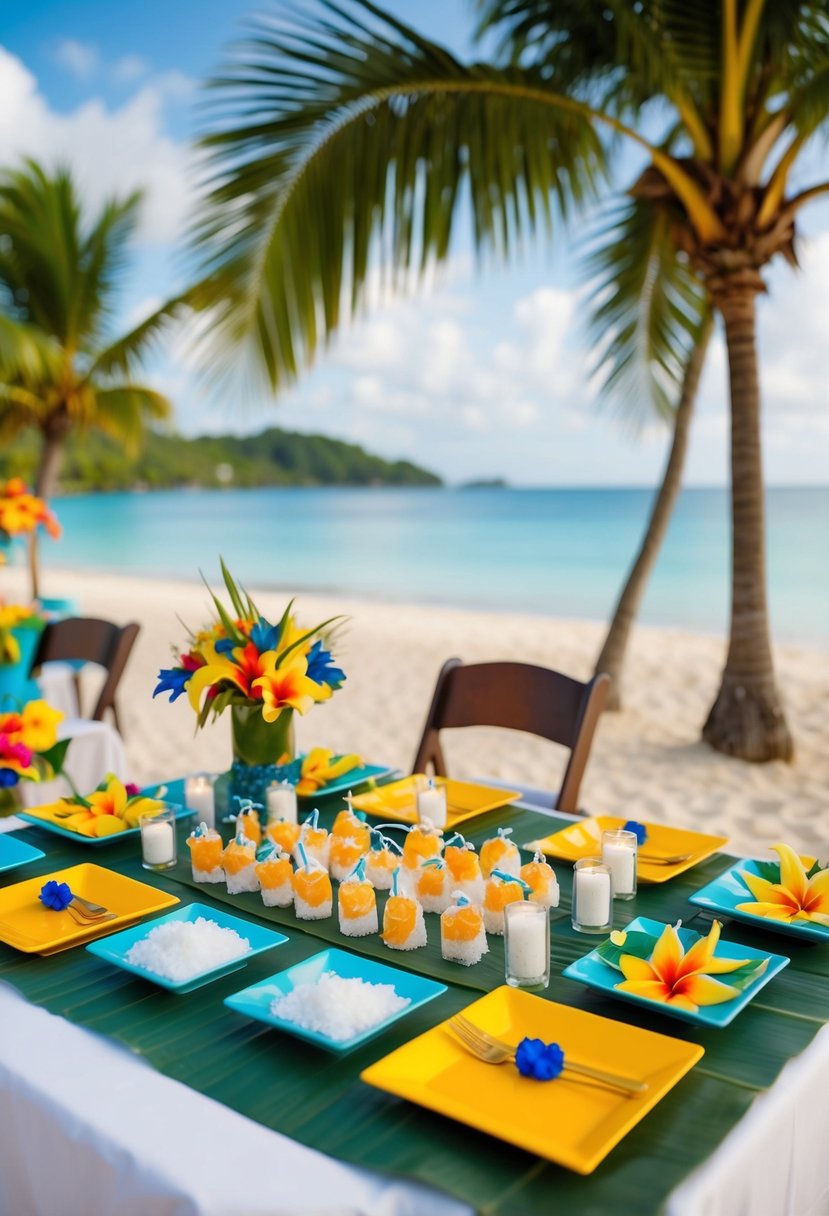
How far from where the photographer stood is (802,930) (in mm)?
1290

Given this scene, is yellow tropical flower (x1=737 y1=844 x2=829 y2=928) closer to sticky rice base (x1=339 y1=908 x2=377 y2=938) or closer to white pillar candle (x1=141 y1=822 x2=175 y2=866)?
sticky rice base (x1=339 y1=908 x2=377 y2=938)

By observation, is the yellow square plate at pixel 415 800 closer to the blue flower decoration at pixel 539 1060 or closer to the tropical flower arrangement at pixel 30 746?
the tropical flower arrangement at pixel 30 746

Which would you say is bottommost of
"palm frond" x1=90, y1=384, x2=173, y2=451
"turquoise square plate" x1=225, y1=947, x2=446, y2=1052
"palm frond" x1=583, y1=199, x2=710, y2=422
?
"turquoise square plate" x1=225, y1=947, x2=446, y2=1052

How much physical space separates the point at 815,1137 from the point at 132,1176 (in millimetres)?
675

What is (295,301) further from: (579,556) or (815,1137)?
(579,556)

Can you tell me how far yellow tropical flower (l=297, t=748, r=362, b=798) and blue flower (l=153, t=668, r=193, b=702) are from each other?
1.13ft

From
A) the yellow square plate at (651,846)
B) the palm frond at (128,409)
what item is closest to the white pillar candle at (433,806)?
the yellow square plate at (651,846)

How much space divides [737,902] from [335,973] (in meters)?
0.59

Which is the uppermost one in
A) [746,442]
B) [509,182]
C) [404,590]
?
[509,182]

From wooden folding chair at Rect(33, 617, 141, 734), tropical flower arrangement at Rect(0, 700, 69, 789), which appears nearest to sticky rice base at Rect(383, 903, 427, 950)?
tropical flower arrangement at Rect(0, 700, 69, 789)

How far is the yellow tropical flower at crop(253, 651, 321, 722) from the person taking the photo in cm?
166

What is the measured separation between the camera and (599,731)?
5215 mm

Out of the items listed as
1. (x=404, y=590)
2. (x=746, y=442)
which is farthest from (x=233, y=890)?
(x=404, y=590)

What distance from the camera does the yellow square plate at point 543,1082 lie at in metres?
0.88
